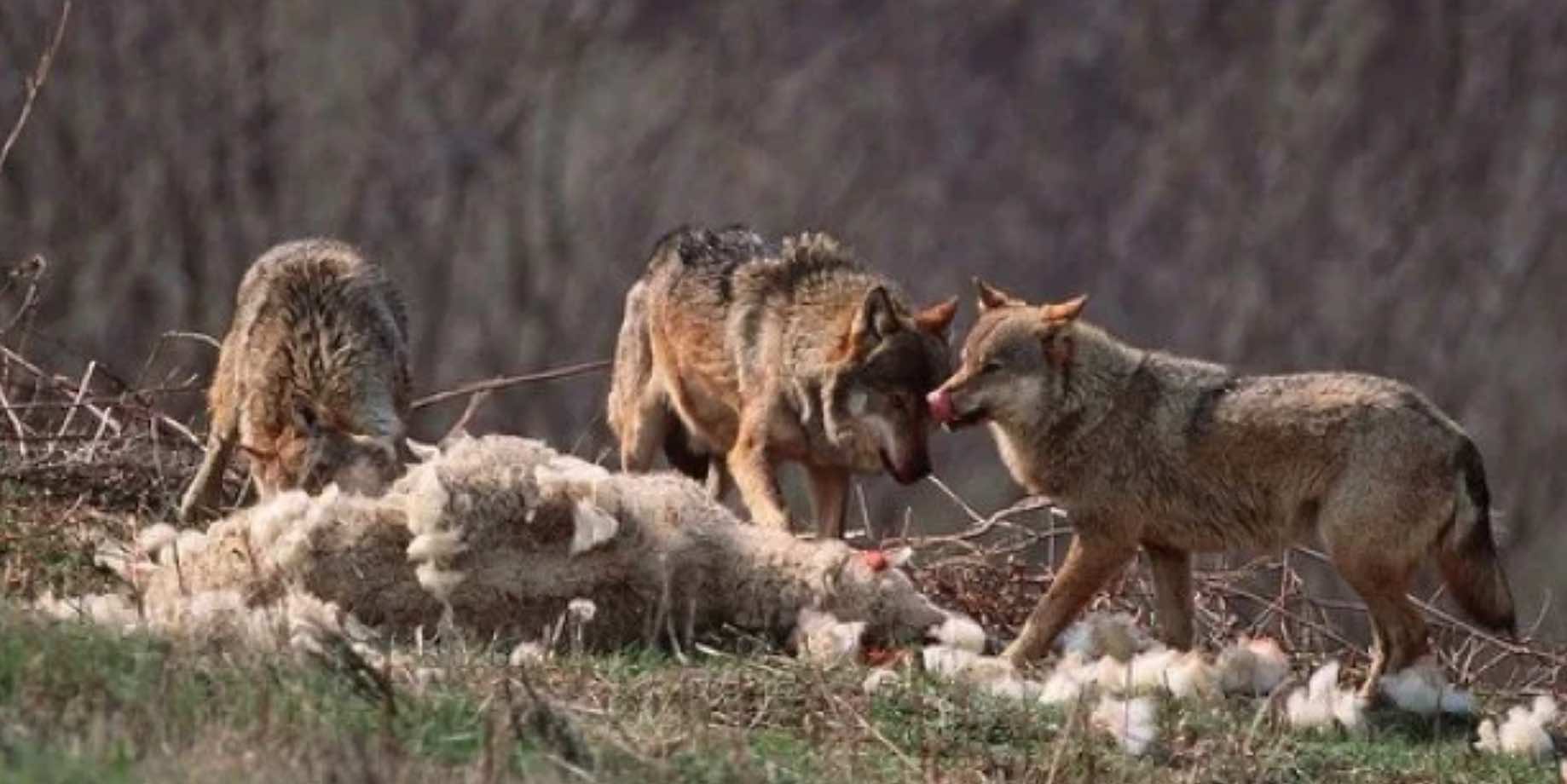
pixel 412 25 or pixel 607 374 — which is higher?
pixel 412 25

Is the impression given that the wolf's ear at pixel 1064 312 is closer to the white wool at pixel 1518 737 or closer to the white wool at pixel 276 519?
the white wool at pixel 1518 737

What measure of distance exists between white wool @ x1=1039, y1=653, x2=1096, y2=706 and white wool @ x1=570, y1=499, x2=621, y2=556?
1.34m

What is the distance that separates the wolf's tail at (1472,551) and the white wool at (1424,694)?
0.37 m

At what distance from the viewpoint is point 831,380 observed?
1478 cm

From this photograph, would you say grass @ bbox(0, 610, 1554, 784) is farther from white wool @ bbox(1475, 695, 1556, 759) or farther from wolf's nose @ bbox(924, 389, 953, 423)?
wolf's nose @ bbox(924, 389, 953, 423)

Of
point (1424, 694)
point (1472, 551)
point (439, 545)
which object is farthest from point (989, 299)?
point (439, 545)

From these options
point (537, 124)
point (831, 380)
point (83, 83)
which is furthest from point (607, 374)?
point (831, 380)

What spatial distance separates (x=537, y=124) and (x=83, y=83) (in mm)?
2361

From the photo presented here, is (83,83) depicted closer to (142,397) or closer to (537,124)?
(537,124)

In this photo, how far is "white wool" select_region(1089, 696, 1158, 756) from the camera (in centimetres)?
1084

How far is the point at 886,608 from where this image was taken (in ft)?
39.9

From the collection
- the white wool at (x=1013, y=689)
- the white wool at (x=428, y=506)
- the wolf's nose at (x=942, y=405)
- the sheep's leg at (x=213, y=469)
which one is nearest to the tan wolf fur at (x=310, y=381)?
the sheep's leg at (x=213, y=469)

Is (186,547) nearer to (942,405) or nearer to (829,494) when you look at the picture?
(942,405)

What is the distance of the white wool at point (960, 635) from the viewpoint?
39.7ft
